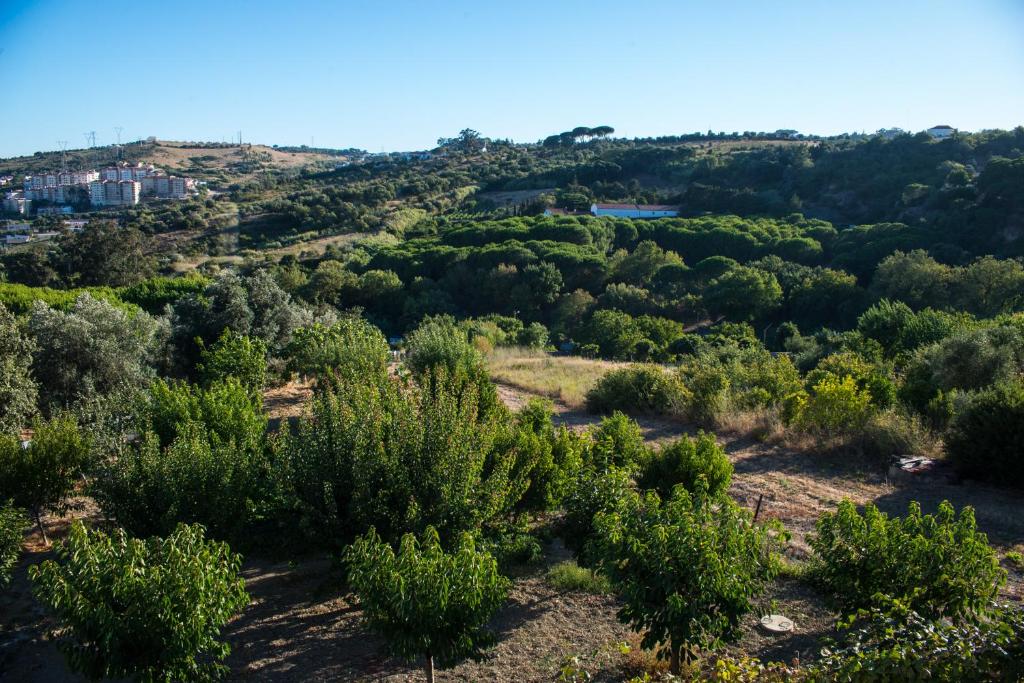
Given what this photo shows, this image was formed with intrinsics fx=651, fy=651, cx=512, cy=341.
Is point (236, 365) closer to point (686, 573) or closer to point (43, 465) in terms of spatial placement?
point (43, 465)

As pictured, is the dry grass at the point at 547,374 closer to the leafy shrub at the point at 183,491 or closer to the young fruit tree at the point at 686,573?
the leafy shrub at the point at 183,491

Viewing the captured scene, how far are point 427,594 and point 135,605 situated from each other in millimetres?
1840

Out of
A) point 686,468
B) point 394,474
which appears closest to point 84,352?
point 394,474

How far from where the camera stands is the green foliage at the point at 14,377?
8930 mm

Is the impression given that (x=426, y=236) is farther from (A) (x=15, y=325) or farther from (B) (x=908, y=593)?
(B) (x=908, y=593)

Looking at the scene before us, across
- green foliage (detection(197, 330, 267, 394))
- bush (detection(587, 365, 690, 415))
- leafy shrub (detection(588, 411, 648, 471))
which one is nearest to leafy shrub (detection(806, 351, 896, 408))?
bush (detection(587, 365, 690, 415))

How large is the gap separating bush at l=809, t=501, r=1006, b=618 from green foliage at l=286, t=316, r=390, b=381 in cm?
684

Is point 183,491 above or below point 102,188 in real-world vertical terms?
below

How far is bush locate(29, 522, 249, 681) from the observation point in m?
4.15

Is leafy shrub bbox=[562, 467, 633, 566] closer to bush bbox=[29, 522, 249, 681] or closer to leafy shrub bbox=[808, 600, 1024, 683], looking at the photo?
leafy shrub bbox=[808, 600, 1024, 683]

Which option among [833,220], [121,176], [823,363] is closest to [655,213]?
[833,220]

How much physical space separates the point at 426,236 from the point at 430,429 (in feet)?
135

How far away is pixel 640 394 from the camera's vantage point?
13.4 metres

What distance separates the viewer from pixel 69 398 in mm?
10516
